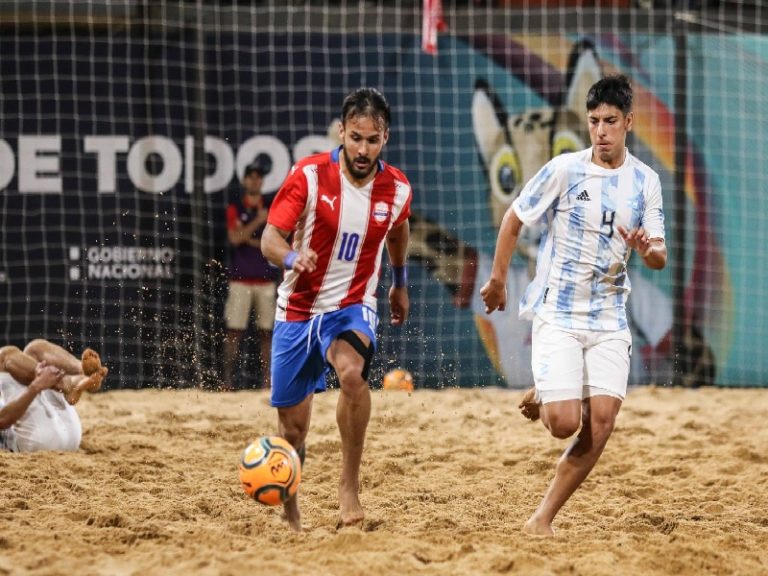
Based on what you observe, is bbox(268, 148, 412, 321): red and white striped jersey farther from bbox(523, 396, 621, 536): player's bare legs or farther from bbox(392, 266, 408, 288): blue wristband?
bbox(523, 396, 621, 536): player's bare legs

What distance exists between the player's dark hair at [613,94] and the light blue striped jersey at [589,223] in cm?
28

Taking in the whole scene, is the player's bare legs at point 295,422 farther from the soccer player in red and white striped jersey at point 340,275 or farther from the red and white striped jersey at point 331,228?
the red and white striped jersey at point 331,228

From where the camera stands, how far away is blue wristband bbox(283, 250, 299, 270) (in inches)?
224

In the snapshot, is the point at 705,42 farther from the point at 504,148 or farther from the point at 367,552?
the point at 367,552

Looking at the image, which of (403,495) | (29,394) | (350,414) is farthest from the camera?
(29,394)

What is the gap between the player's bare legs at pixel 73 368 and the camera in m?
8.13

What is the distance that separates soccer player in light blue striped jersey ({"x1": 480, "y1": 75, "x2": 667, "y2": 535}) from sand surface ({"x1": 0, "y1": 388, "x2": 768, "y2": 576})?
61cm

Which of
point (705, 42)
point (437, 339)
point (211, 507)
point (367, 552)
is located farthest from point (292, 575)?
point (705, 42)

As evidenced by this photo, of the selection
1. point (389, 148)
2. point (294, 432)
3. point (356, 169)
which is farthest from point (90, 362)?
point (389, 148)

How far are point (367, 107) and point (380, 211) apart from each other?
0.58 meters

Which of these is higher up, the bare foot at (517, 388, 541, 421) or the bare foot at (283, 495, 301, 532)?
the bare foot at (517, 388, 541, 421)

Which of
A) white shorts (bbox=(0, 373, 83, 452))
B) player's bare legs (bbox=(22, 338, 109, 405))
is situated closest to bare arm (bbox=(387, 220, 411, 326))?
player's bare legs (bbox=(22, 338, 109, 405))

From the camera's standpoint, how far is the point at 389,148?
492 inches

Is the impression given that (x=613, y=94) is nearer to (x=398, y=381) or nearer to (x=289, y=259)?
(x=289, y=259)
